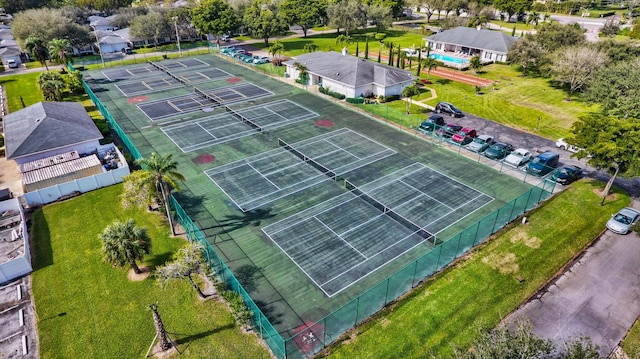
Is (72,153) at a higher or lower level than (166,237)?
higher

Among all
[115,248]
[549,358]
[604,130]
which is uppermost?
[604,130]

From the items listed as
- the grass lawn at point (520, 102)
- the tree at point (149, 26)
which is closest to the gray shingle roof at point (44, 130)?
the grass lawn at point (520, 102)

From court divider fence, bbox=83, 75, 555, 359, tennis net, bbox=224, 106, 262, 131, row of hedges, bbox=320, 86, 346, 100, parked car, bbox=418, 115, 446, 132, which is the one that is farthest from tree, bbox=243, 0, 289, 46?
court divider fence, bbox=83, 75, 555, 359

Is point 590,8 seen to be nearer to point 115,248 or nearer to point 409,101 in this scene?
point 409,101

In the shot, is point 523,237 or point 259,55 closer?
point 523,237

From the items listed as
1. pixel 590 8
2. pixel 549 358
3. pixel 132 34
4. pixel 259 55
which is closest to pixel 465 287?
pixel 549 358

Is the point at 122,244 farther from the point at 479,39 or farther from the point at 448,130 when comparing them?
the point at 479,39

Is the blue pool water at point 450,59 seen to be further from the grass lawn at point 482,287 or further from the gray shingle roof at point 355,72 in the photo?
the grass lawn at point 482,287

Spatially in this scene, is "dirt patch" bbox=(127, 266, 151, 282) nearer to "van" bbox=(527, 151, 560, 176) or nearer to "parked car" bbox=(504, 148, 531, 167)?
"parked car" bbox=(504, 148, 531, 167)
